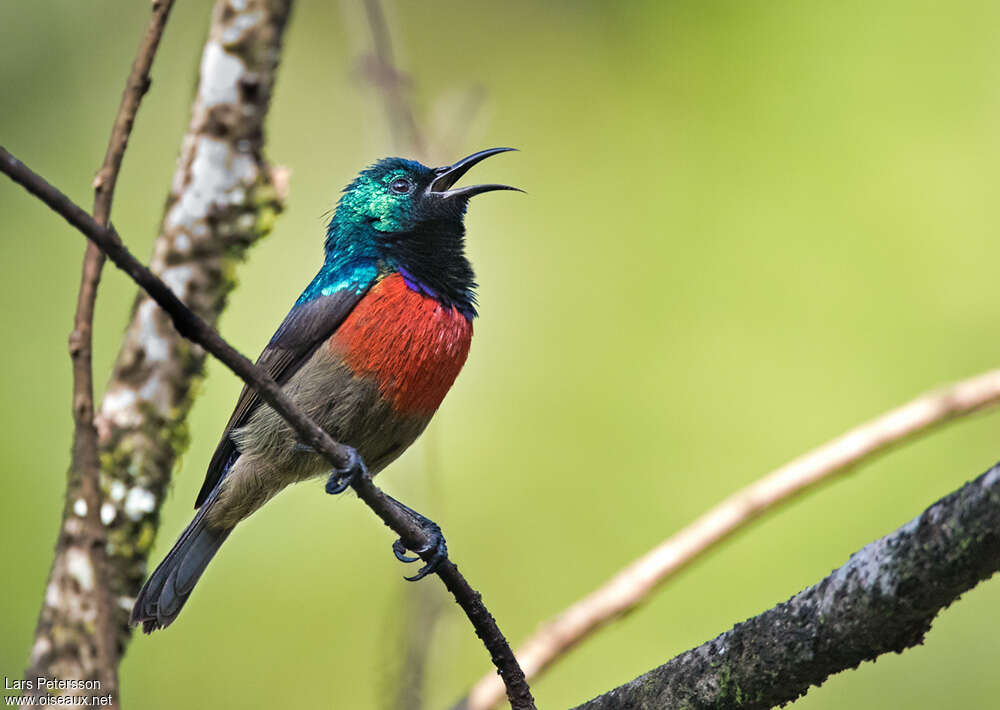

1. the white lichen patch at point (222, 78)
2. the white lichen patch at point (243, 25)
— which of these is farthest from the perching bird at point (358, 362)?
the white lichen patch at point (243, 25)

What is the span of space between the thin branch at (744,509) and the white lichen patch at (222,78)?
252 centimetres

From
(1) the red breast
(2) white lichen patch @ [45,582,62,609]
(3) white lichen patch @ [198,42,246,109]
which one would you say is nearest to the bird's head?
(1) the red breast

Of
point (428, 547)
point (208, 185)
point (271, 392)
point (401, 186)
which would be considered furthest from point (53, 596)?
point (401, 186)

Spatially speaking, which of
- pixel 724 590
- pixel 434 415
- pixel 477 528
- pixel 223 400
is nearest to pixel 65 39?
pixel 223 400

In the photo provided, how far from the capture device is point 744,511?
431cm

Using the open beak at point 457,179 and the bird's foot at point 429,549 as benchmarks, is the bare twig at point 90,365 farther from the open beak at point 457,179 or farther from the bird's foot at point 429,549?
the open beak at point 457,179

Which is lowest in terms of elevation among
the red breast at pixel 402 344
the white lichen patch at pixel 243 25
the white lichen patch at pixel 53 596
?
the white lichen patch at pixel 53 596

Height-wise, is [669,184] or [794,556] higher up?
[669,184]

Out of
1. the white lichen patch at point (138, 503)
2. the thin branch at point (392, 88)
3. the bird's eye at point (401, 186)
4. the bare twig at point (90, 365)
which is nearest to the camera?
the bare twig at point (90, 365)

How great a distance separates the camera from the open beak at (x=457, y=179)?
16.0ft

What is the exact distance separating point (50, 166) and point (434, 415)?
191 inches

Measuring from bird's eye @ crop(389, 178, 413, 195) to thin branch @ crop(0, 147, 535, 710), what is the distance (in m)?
1.75

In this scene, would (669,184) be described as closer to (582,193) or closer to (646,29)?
(582,193)

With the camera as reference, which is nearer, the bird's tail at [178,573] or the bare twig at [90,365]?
the bare twig at [90,365]
